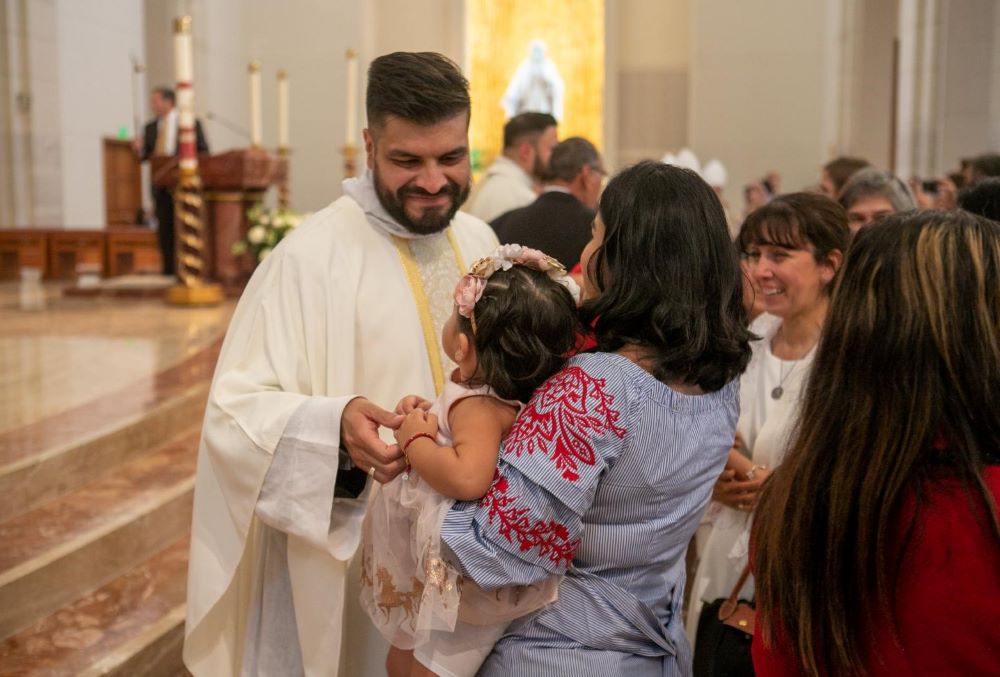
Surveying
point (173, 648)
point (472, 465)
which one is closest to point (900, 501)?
point (472, 465)

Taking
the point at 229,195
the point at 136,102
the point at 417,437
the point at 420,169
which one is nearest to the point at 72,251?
the point at 229,195

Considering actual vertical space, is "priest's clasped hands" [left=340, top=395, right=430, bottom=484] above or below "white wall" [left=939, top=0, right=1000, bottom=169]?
below

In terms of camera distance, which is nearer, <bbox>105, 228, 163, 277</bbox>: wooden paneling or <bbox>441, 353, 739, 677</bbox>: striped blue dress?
<bbox>441, 353, 739, 677</bbox>: striped blue dress

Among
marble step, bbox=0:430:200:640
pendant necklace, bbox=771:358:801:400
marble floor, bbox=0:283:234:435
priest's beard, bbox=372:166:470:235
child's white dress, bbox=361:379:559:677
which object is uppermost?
priest's beard, bbox=372:166:470:235

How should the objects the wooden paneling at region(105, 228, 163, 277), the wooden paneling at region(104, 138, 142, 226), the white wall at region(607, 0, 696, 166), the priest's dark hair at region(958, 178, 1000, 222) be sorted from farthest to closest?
1. the wooden paneling at region(104, 138, 142, 226)
2. the white wall at region(607, 0, 696, 166)
3. the wooden paneling at region(105, 228, 163, 277)
4. the priest's dark hair at region(958, 178, 1000, 222)

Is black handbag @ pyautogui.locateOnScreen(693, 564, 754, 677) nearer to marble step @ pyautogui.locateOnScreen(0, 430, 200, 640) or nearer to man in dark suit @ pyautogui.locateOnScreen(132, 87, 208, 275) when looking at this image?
marble step @ pyautogui.locateOnScreen(0, 430, 200, 640)

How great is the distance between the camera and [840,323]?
156cm

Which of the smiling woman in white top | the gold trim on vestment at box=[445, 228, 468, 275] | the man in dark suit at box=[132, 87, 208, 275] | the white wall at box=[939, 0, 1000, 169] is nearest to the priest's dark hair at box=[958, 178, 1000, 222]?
the smiling woman in white top

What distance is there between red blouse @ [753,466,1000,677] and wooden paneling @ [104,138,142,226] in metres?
15.4

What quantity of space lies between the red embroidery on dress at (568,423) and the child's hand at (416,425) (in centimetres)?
Result: 22

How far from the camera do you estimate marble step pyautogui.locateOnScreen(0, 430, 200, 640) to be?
3.76m

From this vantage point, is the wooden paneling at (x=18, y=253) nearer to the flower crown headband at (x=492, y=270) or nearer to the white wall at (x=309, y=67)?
the white wall at (x=309, y=67)

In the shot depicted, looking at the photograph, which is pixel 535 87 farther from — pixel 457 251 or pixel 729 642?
pixel 729 642

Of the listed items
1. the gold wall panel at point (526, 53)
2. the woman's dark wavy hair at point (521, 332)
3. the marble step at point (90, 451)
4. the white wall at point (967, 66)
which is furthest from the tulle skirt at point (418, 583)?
the gold wall panel at point (526, 53)
